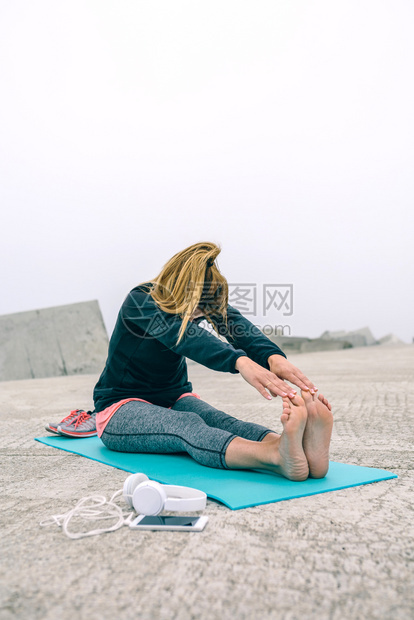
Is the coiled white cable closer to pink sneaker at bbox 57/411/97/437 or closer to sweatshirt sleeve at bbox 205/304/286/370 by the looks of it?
sweatshirt sleeve at bbox 205/304/286/370

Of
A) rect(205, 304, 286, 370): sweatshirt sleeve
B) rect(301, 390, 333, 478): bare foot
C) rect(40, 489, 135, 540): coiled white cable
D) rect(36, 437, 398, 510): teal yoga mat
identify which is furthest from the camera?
rect(205, 304, 286, 370): sweatshirt sleeve

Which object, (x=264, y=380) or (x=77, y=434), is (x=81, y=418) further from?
(x=264, y=380)

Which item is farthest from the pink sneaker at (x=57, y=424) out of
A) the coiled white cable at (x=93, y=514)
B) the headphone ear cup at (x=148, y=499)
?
the headphone ear cup at (x=148, y=499)

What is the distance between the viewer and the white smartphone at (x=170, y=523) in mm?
1297

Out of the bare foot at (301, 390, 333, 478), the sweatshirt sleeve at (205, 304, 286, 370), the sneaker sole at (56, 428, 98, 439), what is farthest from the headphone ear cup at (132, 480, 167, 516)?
the sneaker sole at (56, 428, 98, 439)

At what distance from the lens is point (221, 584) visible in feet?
3.25

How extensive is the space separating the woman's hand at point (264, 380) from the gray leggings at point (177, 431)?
9.5 inches

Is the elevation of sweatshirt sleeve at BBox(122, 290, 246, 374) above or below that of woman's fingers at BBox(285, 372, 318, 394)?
above

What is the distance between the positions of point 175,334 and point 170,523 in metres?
0.79

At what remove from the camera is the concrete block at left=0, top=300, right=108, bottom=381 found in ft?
26.8

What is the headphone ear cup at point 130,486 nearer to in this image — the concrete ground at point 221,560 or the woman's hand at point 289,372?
the concrete ground at point 221,560

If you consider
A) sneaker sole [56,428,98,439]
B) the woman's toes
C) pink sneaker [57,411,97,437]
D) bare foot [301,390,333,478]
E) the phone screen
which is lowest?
sneaker sole [56,428,98,439]

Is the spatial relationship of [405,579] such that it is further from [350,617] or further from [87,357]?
[87,357]

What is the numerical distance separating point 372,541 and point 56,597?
2.32 ft
